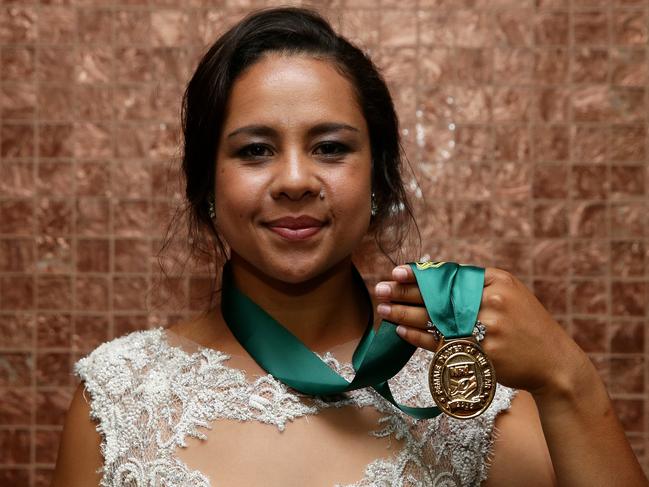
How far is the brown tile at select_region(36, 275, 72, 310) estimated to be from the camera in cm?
165

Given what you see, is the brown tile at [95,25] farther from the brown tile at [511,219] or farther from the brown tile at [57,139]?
the brown tile at [511,219]

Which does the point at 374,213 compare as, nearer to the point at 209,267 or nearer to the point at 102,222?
the point at 209,267

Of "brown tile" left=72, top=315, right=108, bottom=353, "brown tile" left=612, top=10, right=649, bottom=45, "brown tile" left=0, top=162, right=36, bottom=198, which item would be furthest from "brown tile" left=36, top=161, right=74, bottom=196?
"brown tile" left=612, top=10, right=649, bottom=45

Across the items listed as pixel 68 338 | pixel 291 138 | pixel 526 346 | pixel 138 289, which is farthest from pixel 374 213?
pixel 68 338

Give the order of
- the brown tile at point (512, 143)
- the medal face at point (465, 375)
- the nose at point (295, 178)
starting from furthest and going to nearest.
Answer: the brown tile at point (512, 143)
the nose at point (295, 178)
the medal face at point (465, 375)

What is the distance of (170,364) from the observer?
48.8 inches

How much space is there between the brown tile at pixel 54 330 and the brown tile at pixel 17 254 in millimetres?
96

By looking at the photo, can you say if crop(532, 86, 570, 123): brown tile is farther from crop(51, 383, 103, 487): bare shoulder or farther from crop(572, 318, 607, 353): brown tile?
crop(51, 383, 103, 487): bare shoulder

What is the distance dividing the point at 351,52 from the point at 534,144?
0.53 m

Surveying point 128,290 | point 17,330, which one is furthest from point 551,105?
A: point 17,330

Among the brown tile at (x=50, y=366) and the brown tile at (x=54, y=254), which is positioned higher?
the brown tile at (x=54, y=254)

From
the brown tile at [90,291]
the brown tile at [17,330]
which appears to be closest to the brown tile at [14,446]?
the brown tile at [17,330]

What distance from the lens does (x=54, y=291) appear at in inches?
65.1

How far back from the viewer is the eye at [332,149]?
116 centimetres
